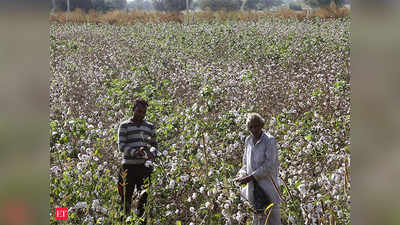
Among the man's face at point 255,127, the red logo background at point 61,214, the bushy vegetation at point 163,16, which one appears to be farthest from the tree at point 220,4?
the red logo background at point 61,214

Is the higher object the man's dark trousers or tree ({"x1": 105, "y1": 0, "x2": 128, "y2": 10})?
tree ({"x1": 105, "y1": 0, "x2": 128, "y2": 10})

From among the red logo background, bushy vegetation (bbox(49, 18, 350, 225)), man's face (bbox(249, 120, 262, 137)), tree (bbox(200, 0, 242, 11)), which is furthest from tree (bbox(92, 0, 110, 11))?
the red logo background

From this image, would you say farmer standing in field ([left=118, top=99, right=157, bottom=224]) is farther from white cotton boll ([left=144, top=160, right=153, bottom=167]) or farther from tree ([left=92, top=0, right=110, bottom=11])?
tree ([left=92, top=0, right=110, bottom=11])

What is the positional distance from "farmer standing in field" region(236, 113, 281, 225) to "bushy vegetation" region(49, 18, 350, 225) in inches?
4.2

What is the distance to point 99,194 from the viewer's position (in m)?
3.45

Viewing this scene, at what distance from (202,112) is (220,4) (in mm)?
7959

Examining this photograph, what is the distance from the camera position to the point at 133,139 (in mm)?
3504

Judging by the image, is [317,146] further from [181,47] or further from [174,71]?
[181,47]

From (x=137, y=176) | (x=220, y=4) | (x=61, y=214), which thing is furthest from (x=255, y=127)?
(x=220, y=4)

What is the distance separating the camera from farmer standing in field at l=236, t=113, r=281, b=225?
2.98 m

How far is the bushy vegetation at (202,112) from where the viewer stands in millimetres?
3041

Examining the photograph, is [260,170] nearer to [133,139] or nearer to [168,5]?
[133,139]
